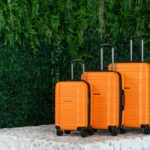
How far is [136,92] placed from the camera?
251 inches

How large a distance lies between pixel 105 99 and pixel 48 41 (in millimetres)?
1489

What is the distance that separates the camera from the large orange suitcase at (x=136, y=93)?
6.34 m

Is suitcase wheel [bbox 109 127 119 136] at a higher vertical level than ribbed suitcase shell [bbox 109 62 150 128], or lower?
lower

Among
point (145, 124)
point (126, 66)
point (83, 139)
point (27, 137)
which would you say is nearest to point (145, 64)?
point (126, 66)

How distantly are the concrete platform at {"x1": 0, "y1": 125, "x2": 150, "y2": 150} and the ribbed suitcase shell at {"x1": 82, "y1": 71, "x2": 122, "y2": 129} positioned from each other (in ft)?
0.51

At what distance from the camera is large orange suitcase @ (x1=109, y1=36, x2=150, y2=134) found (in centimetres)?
634

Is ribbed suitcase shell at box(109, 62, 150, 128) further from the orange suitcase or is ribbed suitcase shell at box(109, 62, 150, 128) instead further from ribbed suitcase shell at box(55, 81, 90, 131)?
ribbed suitcase shell at box(55, 81, 90, 131)

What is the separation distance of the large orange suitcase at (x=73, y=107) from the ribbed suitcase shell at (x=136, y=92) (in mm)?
525

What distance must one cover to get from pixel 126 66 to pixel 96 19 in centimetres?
146

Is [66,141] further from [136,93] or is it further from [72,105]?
[136,93]

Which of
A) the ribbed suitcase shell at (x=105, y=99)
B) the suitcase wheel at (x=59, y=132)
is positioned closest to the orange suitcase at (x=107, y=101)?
the ribbed suitcase shell at (x=105, y=99)

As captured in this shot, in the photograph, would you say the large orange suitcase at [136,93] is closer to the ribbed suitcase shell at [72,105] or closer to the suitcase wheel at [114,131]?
the suitcase wheel at [114,131]

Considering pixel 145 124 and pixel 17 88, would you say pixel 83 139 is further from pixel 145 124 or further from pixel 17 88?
pixel 17 88

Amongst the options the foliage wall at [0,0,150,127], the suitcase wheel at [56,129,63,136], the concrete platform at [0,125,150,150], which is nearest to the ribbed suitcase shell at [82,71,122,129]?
the concrete platform at [0,125,150,150]
